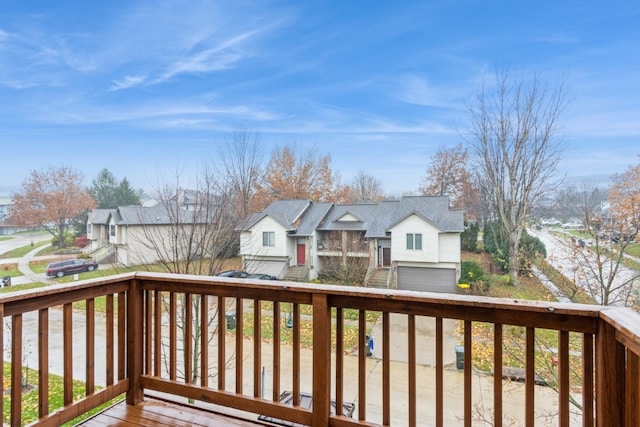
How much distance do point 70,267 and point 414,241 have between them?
24.1ft

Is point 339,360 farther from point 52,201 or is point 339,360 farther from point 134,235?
point 52,201

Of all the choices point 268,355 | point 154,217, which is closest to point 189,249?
point 154,217

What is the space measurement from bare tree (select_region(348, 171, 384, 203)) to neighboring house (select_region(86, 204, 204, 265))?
5.86 meters

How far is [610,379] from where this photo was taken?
1104 mm

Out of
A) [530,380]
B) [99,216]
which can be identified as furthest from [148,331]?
[99,216]

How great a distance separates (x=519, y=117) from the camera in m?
8.52

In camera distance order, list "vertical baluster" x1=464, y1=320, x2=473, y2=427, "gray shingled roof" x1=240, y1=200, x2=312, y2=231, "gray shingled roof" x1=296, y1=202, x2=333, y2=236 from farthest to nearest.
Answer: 1. "gray shingled roof" x1=296, y1=202, x2=333, y2=236
2. "gray shingled roof" x1=240, y1=200, x2=312, y2=231
3. "vertical baluster" x1=464, y1=320, x2=473, y2=427

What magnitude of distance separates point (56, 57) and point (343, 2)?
17.4ft

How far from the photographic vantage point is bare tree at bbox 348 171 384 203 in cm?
1064

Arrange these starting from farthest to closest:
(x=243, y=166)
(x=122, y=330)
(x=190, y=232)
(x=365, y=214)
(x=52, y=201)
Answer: (x=365, y=214) < (x=243, y=166) < (x=52, y=201) < (x=190, y=232) < (x=122, y=330)

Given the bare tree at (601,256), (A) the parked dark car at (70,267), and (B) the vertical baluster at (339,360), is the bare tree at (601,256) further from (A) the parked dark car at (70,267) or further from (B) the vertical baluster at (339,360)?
(A) the parked dark car at (70,267)

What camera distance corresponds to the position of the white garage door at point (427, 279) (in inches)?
332

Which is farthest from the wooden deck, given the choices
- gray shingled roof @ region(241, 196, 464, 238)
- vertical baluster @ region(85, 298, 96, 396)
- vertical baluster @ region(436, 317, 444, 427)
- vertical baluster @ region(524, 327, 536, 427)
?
gray shingled roof @ region(241, 196, 464, 238)

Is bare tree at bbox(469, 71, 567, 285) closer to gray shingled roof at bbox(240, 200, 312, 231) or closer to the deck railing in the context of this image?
gray shingled roof at bbox(240, 200, 312, 231)
